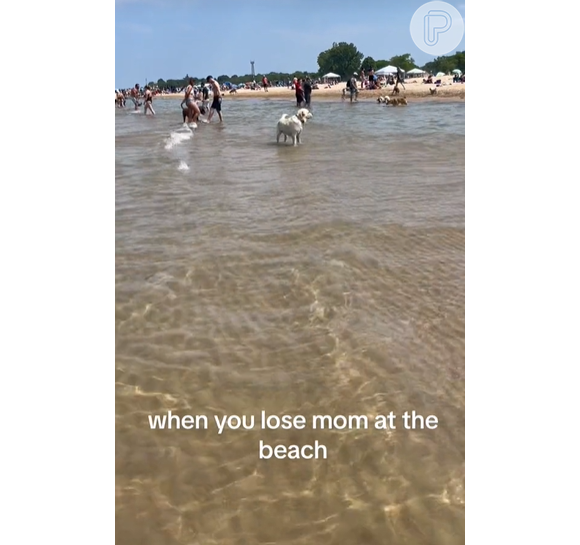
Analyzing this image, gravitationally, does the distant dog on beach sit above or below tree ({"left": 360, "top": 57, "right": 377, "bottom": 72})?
below

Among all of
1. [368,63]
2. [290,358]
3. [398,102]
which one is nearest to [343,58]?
[368,63]

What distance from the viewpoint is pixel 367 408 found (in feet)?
13.2

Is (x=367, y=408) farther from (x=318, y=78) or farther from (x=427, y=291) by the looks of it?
(x=318, y=78)

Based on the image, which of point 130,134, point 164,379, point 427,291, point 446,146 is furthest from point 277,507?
point 130,134

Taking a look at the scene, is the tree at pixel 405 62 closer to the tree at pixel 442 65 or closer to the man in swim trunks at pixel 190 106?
the tree at pixel 442 65

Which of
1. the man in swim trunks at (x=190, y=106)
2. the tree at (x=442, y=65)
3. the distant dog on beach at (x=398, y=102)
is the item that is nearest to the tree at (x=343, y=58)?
the tree at (x=442, y=65)

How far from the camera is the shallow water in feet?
10.5

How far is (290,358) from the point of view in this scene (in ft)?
15.0

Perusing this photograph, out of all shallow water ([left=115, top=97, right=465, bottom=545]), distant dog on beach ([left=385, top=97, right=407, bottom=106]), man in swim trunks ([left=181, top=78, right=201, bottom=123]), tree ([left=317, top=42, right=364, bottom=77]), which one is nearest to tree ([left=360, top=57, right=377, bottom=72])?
tree ([left=317, top=42, right=364, bottom=77])

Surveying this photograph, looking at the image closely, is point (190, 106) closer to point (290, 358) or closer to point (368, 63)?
point (290, 358)

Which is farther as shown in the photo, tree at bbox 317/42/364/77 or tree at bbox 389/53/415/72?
tree at bbox 317/42/364/77

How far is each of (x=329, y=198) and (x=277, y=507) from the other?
6.62 m

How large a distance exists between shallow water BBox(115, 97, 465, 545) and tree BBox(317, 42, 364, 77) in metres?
69.9

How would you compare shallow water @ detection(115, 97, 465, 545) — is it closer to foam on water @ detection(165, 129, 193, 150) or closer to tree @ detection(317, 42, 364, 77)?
foam on water @ detection(165, 129, 193, 150)
